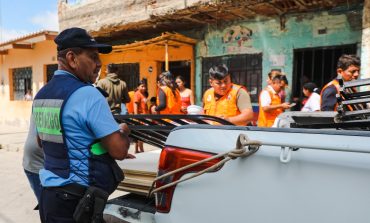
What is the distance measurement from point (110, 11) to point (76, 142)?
803 cm

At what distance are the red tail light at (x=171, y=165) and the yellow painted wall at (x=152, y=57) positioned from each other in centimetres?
712

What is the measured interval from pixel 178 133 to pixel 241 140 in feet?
1.15

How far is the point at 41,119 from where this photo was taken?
5.65 feet

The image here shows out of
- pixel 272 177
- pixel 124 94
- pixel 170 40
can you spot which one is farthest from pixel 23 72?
pixel 272 177

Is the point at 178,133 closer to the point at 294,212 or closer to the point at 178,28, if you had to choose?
the point at 294,212

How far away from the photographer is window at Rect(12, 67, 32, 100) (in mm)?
13688

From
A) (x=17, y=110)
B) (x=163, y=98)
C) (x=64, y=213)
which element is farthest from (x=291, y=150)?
(x=17, y=110)

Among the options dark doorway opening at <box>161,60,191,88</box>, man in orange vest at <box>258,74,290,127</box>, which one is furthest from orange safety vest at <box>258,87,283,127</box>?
dark doorway opening at <box>161,60,191,88</box>

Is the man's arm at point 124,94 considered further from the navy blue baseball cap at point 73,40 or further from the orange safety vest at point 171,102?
the navy blue baseball cap at point 73,40

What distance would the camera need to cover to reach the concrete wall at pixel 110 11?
291 inches

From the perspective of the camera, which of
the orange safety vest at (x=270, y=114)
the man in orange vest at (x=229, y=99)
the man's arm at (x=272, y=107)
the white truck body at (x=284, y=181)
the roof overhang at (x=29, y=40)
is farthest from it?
the roof overhang at (x=29, y=40)

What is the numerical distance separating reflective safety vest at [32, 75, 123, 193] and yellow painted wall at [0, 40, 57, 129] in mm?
11069

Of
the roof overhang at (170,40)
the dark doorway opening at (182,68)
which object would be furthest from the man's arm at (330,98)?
the dark doorway opening at (182,68)

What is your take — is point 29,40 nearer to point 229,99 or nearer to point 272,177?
point 229,99
